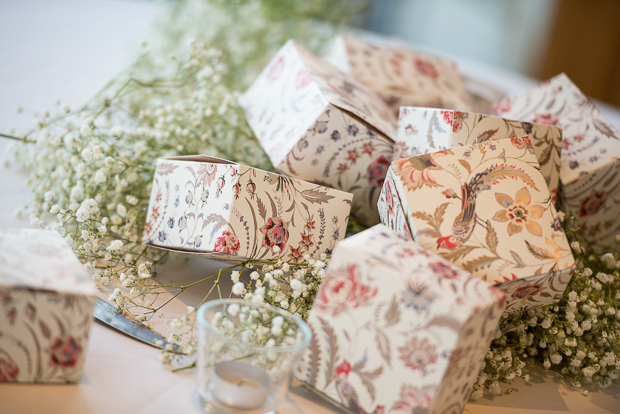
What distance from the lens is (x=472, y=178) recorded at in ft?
2.32

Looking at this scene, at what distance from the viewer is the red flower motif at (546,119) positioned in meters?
1.01

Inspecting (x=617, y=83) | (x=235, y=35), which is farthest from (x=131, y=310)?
(x=617, y=83)

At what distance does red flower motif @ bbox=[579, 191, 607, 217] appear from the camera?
3.06 ft

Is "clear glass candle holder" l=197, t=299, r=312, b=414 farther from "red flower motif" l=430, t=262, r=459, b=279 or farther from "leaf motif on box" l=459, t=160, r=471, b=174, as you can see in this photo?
"leaf motif on box" l=459, t=160, r=471, b=174

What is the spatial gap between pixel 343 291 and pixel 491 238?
0.73 ft

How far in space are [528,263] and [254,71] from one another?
1395 millimetres

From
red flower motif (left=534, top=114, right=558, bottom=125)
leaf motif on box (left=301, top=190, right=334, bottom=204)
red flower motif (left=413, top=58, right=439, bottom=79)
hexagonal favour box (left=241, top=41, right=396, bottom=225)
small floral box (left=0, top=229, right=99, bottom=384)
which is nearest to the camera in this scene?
small floral box (left=0, top=229, right=99, bottom=384)

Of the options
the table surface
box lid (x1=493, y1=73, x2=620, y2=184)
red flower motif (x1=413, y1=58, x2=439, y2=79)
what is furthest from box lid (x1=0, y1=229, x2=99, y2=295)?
red flower motif (x1=413, y1=58, x2=439, y2=79)

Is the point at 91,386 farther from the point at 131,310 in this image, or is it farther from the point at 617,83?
the point at 617,83

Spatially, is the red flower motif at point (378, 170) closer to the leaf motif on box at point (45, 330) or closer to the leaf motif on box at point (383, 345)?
the leaf motif on box at point (383, 345)

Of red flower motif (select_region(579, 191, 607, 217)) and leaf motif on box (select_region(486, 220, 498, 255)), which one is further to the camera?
red flower motif (select_region(579, 191, 607, 217))

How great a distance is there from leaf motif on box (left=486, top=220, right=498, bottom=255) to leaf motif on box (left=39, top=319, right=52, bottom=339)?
53cm

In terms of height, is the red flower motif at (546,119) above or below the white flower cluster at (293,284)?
above

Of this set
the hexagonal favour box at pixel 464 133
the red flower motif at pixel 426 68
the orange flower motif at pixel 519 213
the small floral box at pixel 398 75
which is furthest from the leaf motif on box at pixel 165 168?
the red flower motif at pixel 426 68
